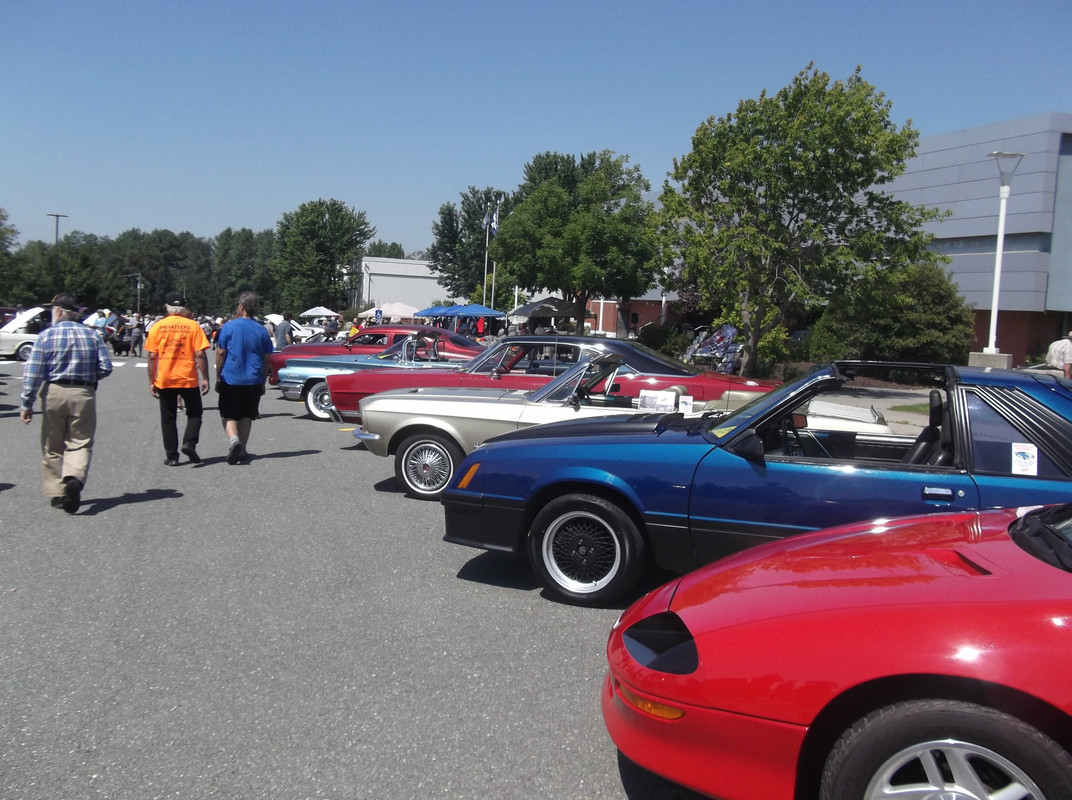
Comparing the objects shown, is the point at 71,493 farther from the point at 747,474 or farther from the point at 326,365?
the point at 326,365

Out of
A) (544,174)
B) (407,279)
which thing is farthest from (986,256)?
(407,279)

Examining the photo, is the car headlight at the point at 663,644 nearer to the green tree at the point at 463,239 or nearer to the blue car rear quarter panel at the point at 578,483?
the blue car rear quarter panel at the point at 578,483

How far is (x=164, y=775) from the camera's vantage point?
3.14 m

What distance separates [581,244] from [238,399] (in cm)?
2664

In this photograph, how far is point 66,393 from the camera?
22.8 feet

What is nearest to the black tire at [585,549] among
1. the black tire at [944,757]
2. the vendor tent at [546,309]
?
the black tire at [944,757]

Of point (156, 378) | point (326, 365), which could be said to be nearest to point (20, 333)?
point (326, 365)

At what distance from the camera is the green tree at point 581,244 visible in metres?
34.7

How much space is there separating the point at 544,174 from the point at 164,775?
57.3 metres

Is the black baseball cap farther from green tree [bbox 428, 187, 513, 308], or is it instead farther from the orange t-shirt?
green tree [bbox 428, 187, 513, 308]

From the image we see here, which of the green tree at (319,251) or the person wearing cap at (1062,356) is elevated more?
the green tree at (319,251)

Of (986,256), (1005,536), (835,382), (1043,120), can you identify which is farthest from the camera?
(986,256)

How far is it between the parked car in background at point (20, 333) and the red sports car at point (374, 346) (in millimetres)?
15766

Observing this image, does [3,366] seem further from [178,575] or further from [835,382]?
[835,382]
